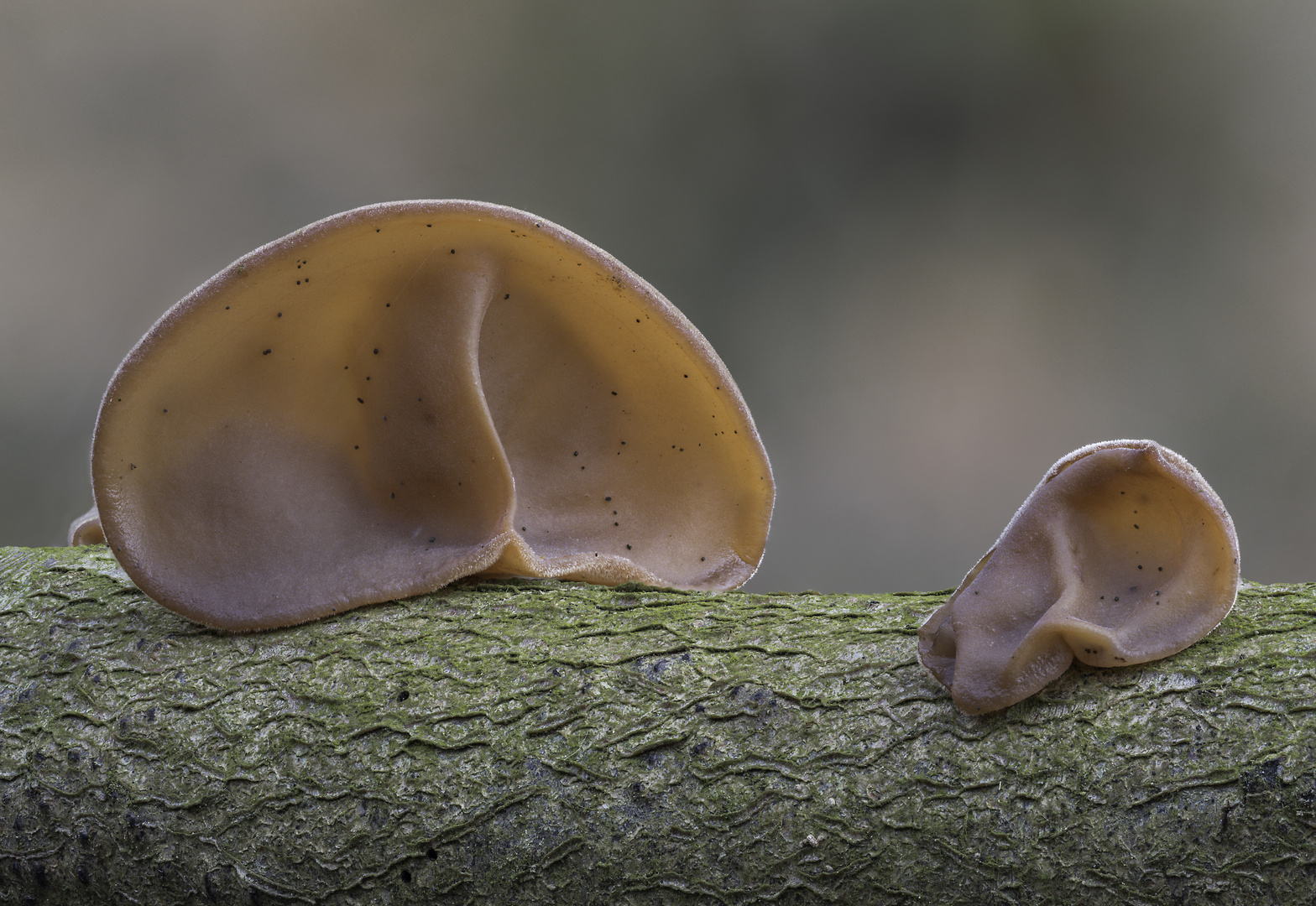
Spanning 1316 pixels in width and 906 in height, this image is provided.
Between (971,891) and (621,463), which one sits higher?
(621,463)

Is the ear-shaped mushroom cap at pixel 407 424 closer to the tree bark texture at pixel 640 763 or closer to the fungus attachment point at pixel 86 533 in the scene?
the tree bark texture at pixel 640 763

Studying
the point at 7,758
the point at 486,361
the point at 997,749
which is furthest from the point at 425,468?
the point at 997,749

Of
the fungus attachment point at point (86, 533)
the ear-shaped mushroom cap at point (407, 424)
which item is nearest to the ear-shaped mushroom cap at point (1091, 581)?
the ear-shaped mushroom cap at point (407, 424)

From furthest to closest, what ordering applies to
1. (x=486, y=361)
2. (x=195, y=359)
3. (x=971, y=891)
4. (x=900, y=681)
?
1. (x=486, y=361)
2. (x=195, y=359)
3. (x=900, y=681)
4. (x=971, y=891)

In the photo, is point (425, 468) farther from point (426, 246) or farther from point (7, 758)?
point (7, 758)

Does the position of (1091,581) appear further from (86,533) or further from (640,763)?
(86,533)

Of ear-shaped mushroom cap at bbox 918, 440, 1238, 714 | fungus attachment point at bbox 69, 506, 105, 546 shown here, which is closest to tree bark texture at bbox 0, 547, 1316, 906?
ear-shaped mushroom cap at bbox 918, 440, 1238, 714

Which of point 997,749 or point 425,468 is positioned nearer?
point 997,749
